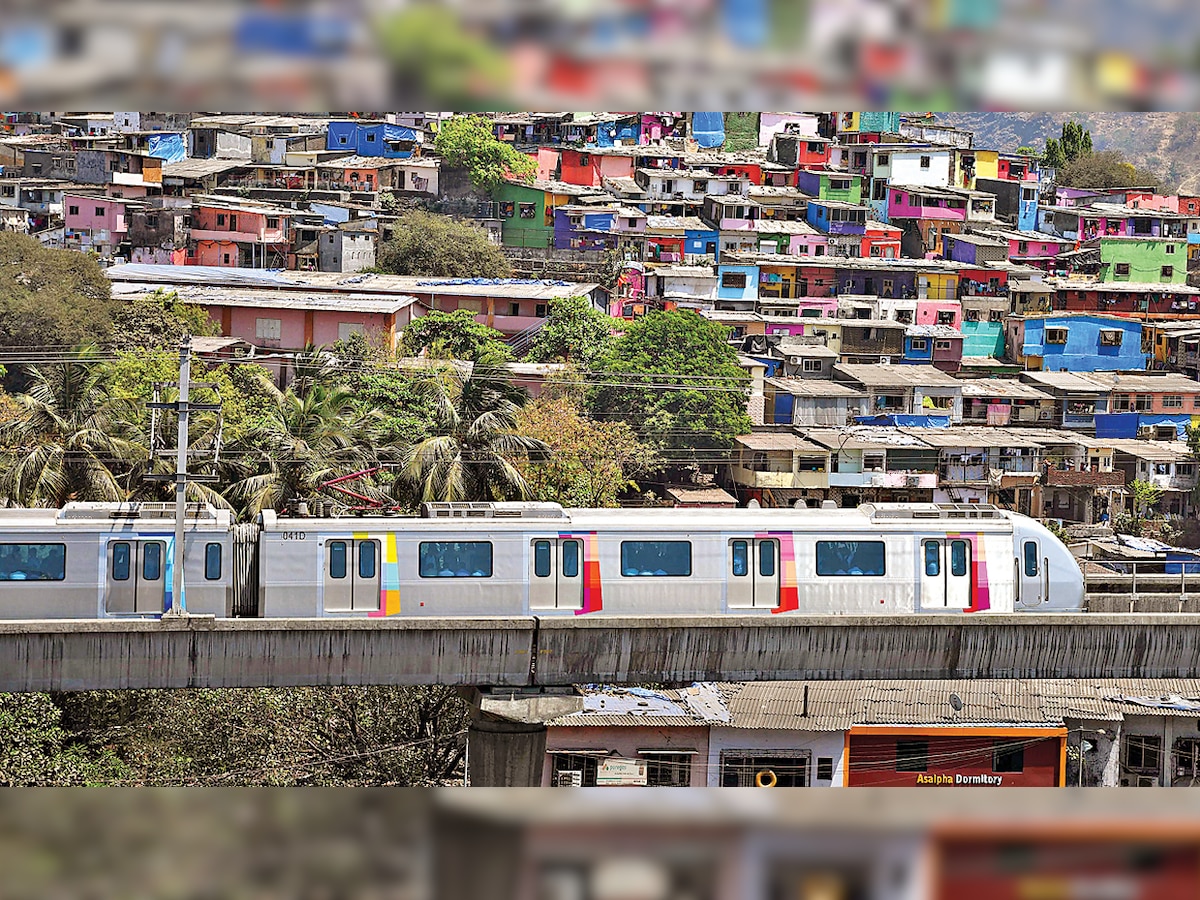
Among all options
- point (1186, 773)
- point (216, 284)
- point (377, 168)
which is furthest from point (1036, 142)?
point (1186, 773)

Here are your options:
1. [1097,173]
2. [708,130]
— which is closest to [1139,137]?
[1097,173]

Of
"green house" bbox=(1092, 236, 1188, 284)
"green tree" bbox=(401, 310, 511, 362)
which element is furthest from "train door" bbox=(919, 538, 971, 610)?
"green house" bbox=(1092, 236, 1188, 284)

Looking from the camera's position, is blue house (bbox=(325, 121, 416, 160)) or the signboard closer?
the signboard

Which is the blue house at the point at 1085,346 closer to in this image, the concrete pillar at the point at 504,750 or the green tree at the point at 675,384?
the green tree at the point at 675,384

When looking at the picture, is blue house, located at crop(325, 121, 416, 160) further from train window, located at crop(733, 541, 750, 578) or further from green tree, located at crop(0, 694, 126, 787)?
train window, located at crop(733, 541, 750, 578)

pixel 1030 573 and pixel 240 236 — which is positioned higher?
pixel 240 236

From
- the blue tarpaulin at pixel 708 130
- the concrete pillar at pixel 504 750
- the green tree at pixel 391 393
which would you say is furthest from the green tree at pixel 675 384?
the blue tarpaulin at pixel 708 130

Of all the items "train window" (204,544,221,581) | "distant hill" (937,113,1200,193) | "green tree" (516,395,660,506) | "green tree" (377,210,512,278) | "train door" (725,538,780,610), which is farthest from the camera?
"distant hill" (937,113,1200,193)

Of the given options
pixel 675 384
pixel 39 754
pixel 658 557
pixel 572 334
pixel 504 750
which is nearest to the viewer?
pixel 658 557

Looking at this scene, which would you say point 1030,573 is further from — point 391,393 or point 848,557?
point 391,393
